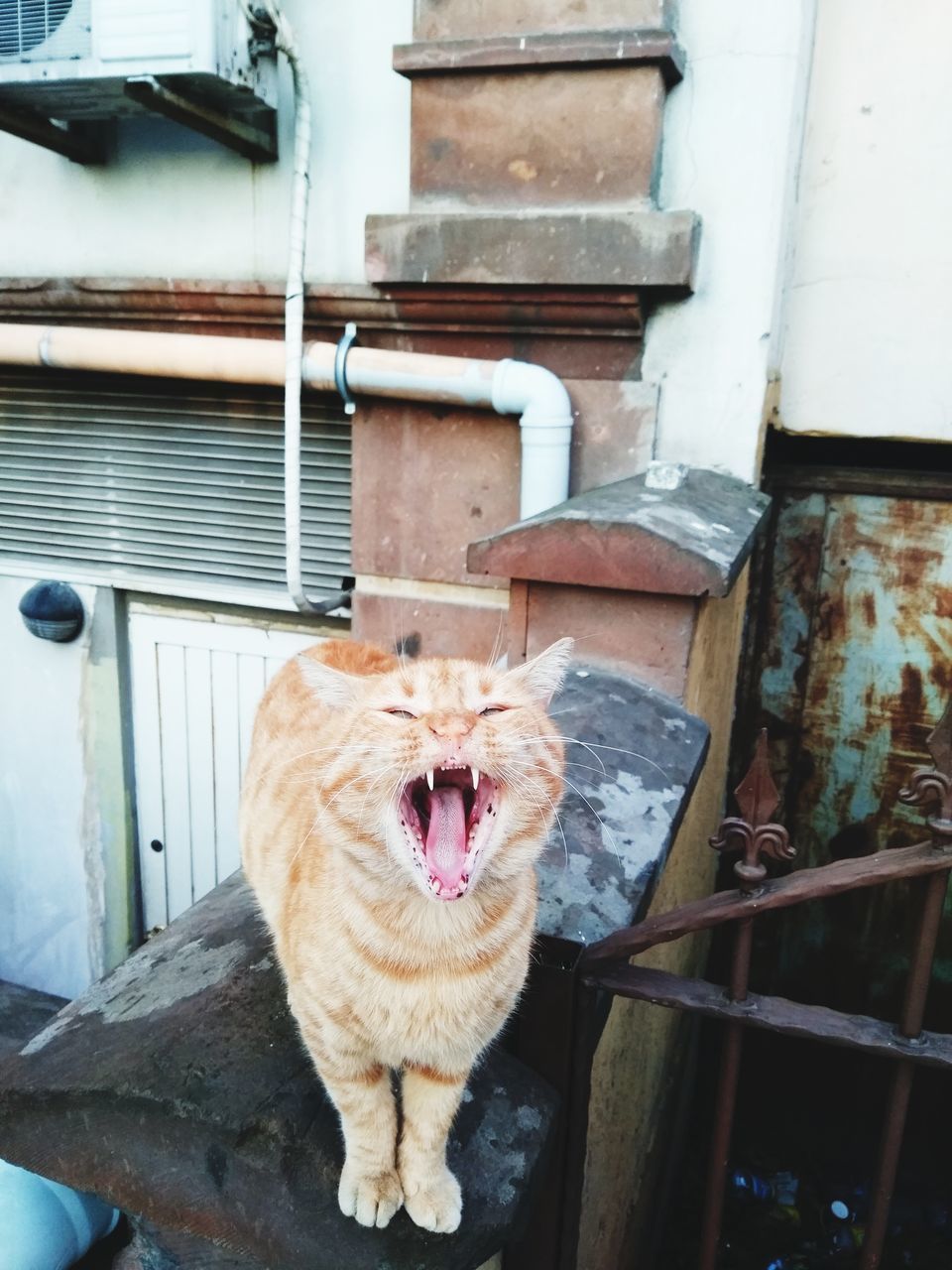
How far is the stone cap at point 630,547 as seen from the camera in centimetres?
183

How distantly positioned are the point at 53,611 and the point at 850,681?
2.80 meters

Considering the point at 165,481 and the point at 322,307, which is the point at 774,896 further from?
the point at 165,481

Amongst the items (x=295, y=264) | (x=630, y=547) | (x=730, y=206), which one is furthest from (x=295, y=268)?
(x=630, y=547)

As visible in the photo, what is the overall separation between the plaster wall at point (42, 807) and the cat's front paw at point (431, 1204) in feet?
9.45

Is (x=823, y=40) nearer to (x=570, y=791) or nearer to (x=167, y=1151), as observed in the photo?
(x=570, y=791)

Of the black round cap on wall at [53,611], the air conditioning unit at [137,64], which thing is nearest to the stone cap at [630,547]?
the air conditioning unit at [137,64]

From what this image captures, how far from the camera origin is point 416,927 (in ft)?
3.89

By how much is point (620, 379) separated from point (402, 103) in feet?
3.24

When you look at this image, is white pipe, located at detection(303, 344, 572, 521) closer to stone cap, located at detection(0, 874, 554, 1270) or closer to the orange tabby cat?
the orange tabby cat

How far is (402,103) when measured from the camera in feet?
8.48

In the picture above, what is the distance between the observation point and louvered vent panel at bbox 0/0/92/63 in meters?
2.34

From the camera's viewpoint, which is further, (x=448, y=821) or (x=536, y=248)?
(x=536, y=248)

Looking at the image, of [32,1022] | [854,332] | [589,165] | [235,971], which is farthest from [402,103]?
[32,1022]

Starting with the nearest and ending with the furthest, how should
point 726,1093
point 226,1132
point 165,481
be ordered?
1. point 226,1132
2. point 726,1093
3. point 165,481
